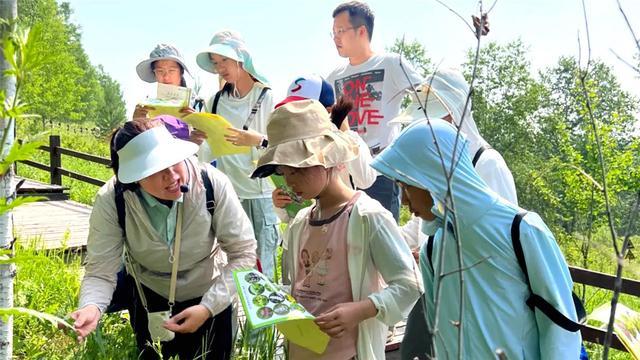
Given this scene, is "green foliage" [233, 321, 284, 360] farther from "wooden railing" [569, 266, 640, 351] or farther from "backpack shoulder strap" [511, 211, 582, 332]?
"wooden railing" [569, 266, 640, 351]

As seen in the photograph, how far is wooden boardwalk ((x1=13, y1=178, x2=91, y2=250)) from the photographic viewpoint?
5.98 m

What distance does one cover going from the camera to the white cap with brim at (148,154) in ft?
6.37

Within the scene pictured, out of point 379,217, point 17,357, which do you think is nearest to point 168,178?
point 379,217

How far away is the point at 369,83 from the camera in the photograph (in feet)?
11.4

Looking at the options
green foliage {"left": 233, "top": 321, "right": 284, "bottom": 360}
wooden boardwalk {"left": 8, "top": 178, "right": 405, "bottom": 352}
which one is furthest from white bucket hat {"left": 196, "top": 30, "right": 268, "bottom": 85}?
wooden boardwalk {"left": 8, "top": 178, "right": 405, "bottom": 352}

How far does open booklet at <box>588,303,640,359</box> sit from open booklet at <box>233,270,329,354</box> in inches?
30.6

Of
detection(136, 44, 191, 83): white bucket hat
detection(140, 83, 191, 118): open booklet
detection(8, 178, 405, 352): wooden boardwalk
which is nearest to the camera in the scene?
detection(140, 83, 191, 118): open booklet

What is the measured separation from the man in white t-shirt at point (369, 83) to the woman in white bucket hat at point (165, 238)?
1293 mm

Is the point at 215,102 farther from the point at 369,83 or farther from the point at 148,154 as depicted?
the point at 148,154

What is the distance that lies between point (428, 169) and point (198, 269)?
119 cm

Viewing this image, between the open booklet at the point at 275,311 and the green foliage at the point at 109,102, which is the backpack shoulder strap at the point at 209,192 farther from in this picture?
the green foliage at the point at 109,102

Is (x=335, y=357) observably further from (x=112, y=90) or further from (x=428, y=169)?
(x=112, y=90)

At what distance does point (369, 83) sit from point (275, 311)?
212 centimetres

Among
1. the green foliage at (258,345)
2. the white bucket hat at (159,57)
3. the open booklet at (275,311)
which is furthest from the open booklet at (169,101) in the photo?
the open booklet at (275,311)
